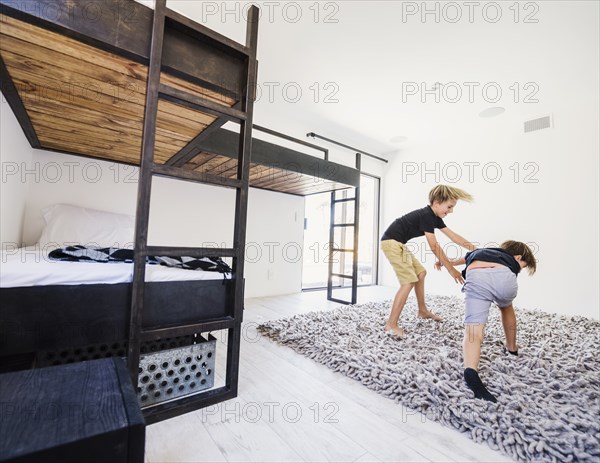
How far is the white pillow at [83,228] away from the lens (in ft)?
6.47

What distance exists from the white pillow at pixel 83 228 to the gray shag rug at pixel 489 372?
1320 millimetres

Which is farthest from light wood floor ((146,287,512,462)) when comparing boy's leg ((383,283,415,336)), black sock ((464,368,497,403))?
boy's leg ((383,283,415,336))

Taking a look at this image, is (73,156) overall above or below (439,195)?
above

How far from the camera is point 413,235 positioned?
2150 millimetres

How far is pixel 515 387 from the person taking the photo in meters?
1.23

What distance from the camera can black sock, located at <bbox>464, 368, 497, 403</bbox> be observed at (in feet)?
3.74

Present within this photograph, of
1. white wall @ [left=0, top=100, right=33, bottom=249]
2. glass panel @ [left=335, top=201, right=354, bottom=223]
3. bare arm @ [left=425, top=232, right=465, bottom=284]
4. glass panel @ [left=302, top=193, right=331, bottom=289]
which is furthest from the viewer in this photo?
glass panel @ [left=302, top=193, right=331, bottom=289]

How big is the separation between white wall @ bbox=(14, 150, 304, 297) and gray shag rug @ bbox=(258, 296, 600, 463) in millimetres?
1206

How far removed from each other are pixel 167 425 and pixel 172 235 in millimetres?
2010

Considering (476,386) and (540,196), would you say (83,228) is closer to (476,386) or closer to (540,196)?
(476,386)

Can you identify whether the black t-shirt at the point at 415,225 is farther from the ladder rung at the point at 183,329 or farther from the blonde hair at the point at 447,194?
the ladder rung at the point at 183,329

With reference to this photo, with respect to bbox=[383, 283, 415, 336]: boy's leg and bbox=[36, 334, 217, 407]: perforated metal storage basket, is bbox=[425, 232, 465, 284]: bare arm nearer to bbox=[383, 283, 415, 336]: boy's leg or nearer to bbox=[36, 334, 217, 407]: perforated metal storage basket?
bbox=[383, 283, 415, 336]: boy's leg

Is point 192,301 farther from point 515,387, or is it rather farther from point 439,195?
point 439,195

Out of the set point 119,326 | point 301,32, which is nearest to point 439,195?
point 301,32
